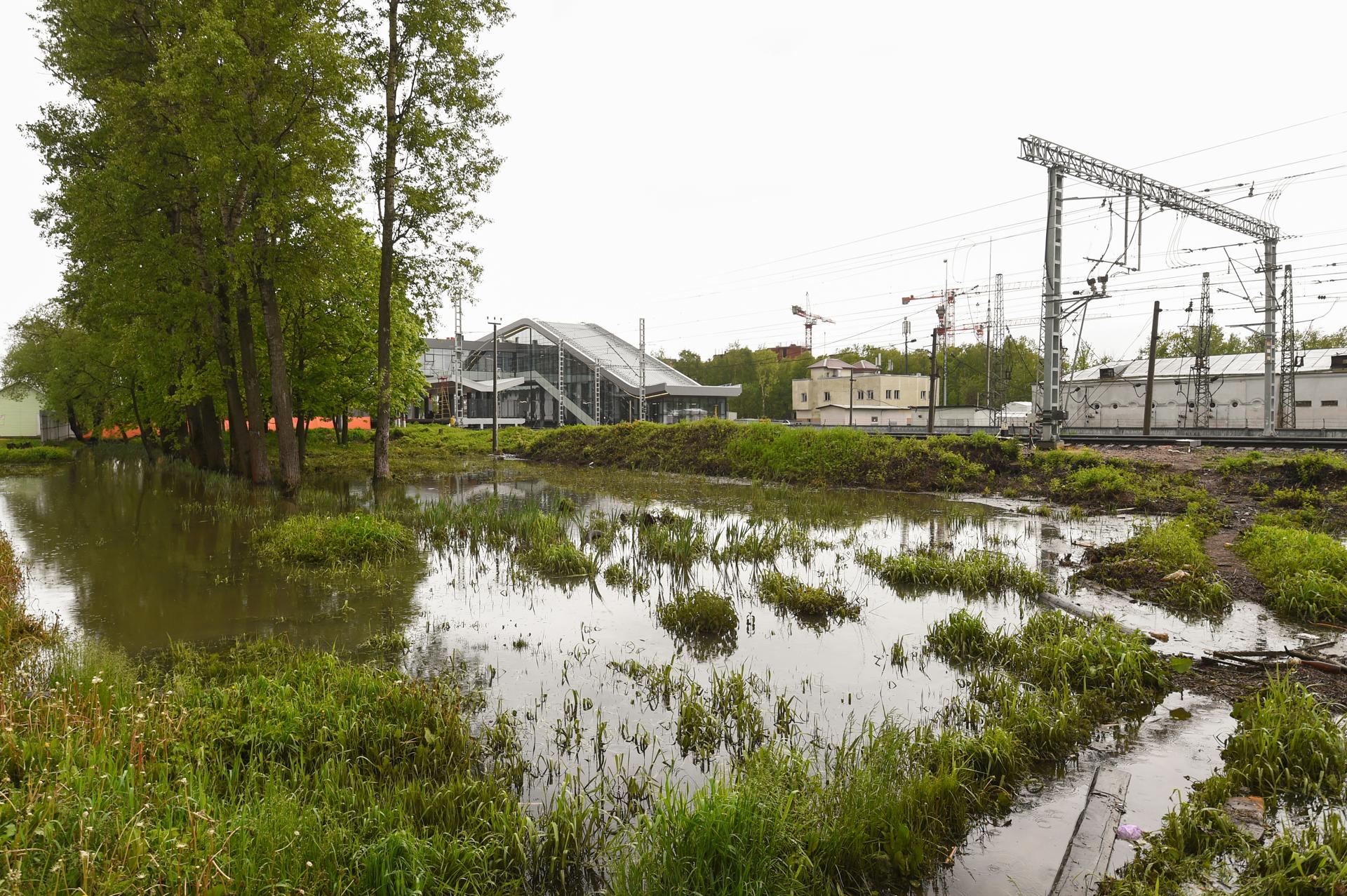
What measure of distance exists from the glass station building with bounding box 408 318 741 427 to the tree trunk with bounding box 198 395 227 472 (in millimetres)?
30997

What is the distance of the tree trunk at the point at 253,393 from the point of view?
63.2 feet

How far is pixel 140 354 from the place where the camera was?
20.8m

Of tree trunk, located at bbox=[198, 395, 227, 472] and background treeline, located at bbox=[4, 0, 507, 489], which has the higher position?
background treeline, located at bbox=[4, 0, 507, 489]

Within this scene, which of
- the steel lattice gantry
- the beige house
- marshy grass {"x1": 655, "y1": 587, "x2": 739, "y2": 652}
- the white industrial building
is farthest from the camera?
the beige house

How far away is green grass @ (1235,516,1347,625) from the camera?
834cm

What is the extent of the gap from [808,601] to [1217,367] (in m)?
52.3

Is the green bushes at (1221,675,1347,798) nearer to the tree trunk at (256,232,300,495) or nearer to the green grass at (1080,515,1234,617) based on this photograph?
the green grass at (1080,515,1234,617)

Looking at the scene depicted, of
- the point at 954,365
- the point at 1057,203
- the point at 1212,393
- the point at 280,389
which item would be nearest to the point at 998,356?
the point at 954,365

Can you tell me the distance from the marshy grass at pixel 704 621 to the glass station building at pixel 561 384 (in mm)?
45145

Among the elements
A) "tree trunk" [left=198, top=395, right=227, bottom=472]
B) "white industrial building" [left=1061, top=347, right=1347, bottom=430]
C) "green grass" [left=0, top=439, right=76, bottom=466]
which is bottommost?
"green grass" [left=0, top=439, right=76, bottom=466]

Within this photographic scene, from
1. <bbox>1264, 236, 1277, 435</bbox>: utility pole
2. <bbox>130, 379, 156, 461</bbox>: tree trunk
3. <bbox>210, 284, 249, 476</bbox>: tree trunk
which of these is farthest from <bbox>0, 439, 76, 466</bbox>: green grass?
<bbox>1264, 236, 1277, 435</bbox>: utility pole

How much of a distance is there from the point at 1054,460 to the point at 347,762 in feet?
74.8

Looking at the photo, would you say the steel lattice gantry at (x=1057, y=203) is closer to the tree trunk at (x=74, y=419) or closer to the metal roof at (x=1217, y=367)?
the metal roof at (x=1217, y=367)

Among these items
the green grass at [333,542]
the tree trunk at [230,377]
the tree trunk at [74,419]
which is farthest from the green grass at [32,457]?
the green grass at [333,542]
